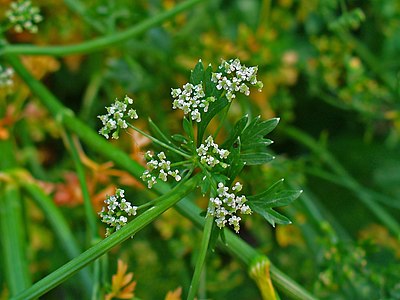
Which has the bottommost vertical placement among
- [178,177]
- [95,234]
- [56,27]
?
[178,177]

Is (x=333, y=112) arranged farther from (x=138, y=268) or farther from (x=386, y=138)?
(x=138, y=268)

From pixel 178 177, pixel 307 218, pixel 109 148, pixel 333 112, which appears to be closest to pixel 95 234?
pixel 109 148

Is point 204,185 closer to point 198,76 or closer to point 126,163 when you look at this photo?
point 198,76

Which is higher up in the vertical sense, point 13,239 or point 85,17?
point 85,17

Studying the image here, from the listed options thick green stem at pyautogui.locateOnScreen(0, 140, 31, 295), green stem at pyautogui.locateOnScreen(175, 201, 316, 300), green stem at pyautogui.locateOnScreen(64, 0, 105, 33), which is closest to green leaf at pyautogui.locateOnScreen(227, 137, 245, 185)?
green stem at pyautogui.locateOnScreen(175, 201, 316, 300)

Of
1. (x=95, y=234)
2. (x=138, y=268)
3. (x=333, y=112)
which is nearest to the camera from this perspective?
(x=95, y=234)

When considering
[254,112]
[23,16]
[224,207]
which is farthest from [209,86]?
[254,112]

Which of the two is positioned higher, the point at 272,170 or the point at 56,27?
the point at 56,27

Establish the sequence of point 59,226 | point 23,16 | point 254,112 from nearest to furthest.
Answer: point 23,16
point 59,226
point 254,112
